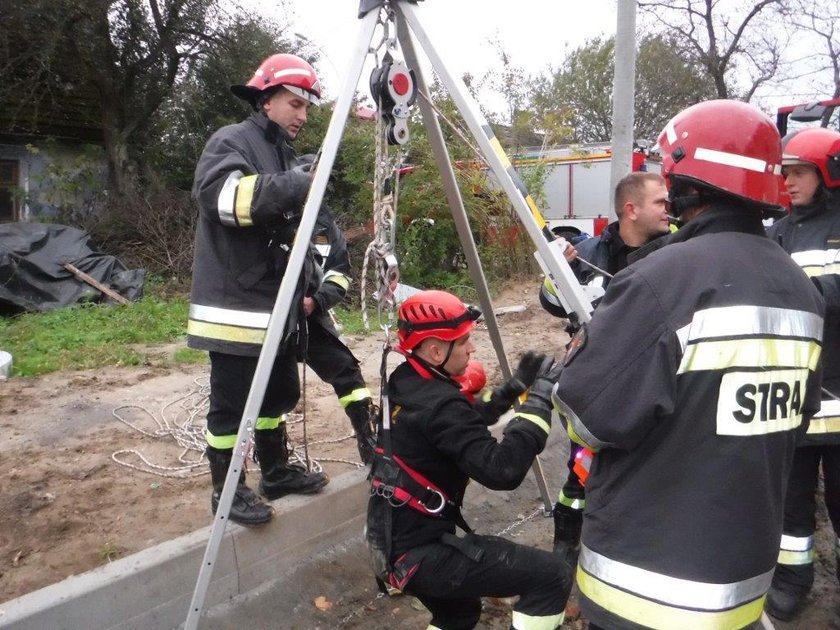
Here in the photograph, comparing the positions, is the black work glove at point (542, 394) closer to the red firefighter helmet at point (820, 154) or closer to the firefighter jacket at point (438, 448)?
the firefighter jacket at point (438, 448)

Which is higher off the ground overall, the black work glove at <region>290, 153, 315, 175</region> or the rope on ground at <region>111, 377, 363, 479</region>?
the black work glove at <region>290, 153, 315, 175</region>

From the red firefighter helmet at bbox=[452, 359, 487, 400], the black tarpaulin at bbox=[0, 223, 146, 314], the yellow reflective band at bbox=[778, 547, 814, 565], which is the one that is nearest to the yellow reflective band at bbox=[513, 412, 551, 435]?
the red firefighter helmet at bbox=[452, 359, 487, 400]

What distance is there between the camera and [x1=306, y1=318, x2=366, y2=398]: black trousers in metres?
3.56

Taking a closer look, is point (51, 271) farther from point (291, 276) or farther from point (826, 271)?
point (826, 271)

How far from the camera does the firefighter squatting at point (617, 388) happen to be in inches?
60.5

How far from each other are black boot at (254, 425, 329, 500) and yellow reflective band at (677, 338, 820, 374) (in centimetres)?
234

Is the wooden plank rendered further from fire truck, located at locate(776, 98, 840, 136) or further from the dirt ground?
fire truck, located at locate(776, 98, 840, 136)

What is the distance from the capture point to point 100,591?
2.60 m

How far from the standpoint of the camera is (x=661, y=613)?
5.29 ft

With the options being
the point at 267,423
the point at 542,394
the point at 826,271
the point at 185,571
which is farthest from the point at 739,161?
the point at 185,571

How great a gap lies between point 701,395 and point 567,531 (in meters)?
2.05

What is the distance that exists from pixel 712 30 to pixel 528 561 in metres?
25.4

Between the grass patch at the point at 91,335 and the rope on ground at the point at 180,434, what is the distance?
4.72 ft

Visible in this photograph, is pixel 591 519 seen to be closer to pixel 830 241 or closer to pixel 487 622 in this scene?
pixel 487 622
